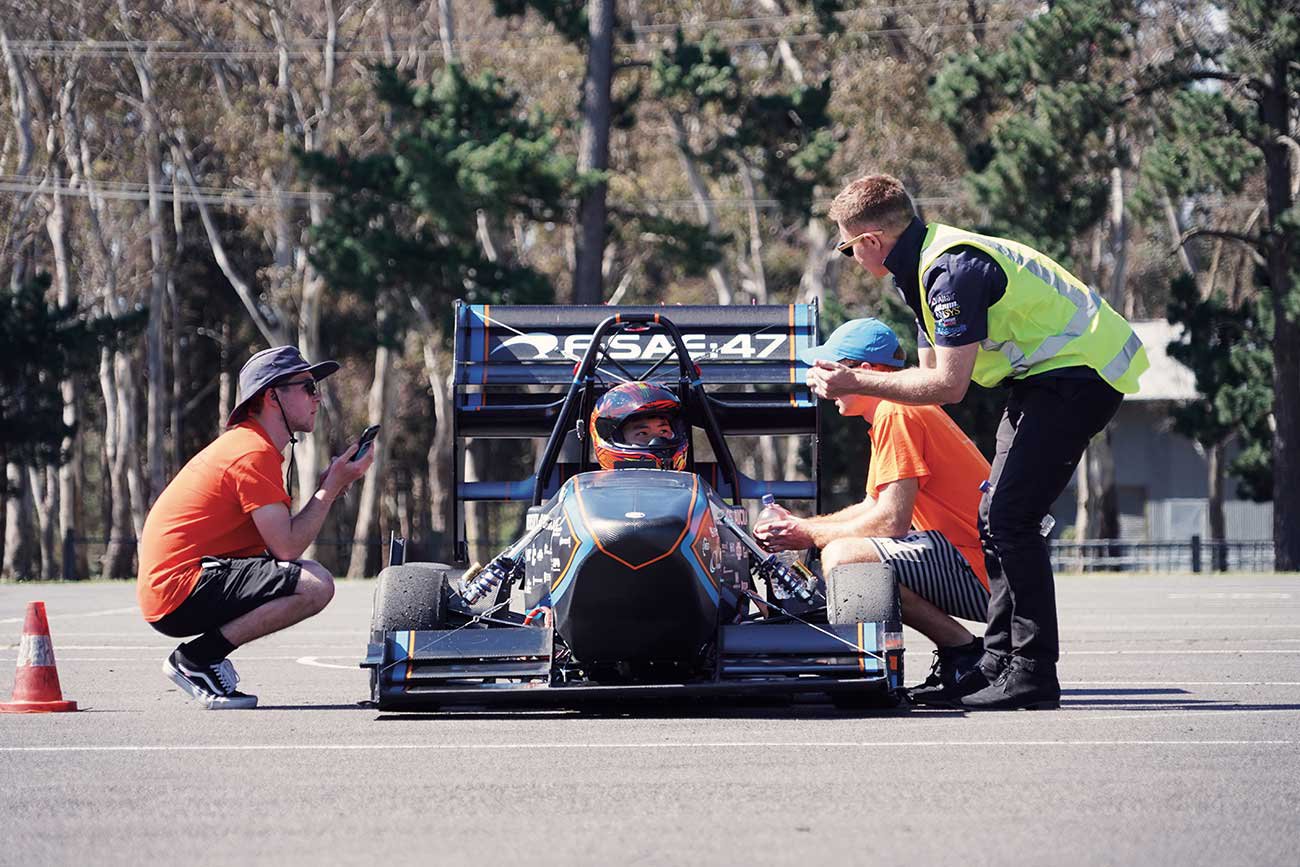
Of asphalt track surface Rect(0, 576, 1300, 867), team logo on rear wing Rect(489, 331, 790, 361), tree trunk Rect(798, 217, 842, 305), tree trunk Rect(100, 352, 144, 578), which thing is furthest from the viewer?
tree trunk Rect(100, 352, 144, 578)

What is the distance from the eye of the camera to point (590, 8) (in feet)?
126

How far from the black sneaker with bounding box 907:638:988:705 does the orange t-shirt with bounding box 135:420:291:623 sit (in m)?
3.10

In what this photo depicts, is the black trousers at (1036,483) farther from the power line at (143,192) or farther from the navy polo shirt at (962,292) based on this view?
the power line at (143,192)

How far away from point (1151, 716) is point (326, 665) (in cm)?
574

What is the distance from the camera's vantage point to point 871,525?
938 centimetres

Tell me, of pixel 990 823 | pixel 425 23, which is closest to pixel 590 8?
pixel 425 23

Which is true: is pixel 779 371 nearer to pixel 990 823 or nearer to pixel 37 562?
pixel 990 823

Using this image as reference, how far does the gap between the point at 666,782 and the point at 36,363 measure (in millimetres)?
38110

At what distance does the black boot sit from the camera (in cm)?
850

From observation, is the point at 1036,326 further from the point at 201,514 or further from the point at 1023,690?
the point at 201,514

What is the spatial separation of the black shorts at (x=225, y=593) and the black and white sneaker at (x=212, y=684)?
173mm

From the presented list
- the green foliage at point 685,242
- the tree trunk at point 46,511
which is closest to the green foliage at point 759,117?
the green foliage at point 685,242

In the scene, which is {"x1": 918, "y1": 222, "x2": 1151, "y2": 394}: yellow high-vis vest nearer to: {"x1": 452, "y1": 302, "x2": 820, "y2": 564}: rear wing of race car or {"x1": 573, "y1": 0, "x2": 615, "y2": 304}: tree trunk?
{"x1": 452, "y1": 302, "x2": 820, "y2": 564}: rear wing of race car

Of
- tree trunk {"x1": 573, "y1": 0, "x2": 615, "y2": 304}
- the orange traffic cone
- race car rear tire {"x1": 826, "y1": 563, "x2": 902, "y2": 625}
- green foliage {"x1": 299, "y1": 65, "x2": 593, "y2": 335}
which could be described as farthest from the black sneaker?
green foliage {"x1": 299, "y1": 65, "x2": 593, "y2": 335}
